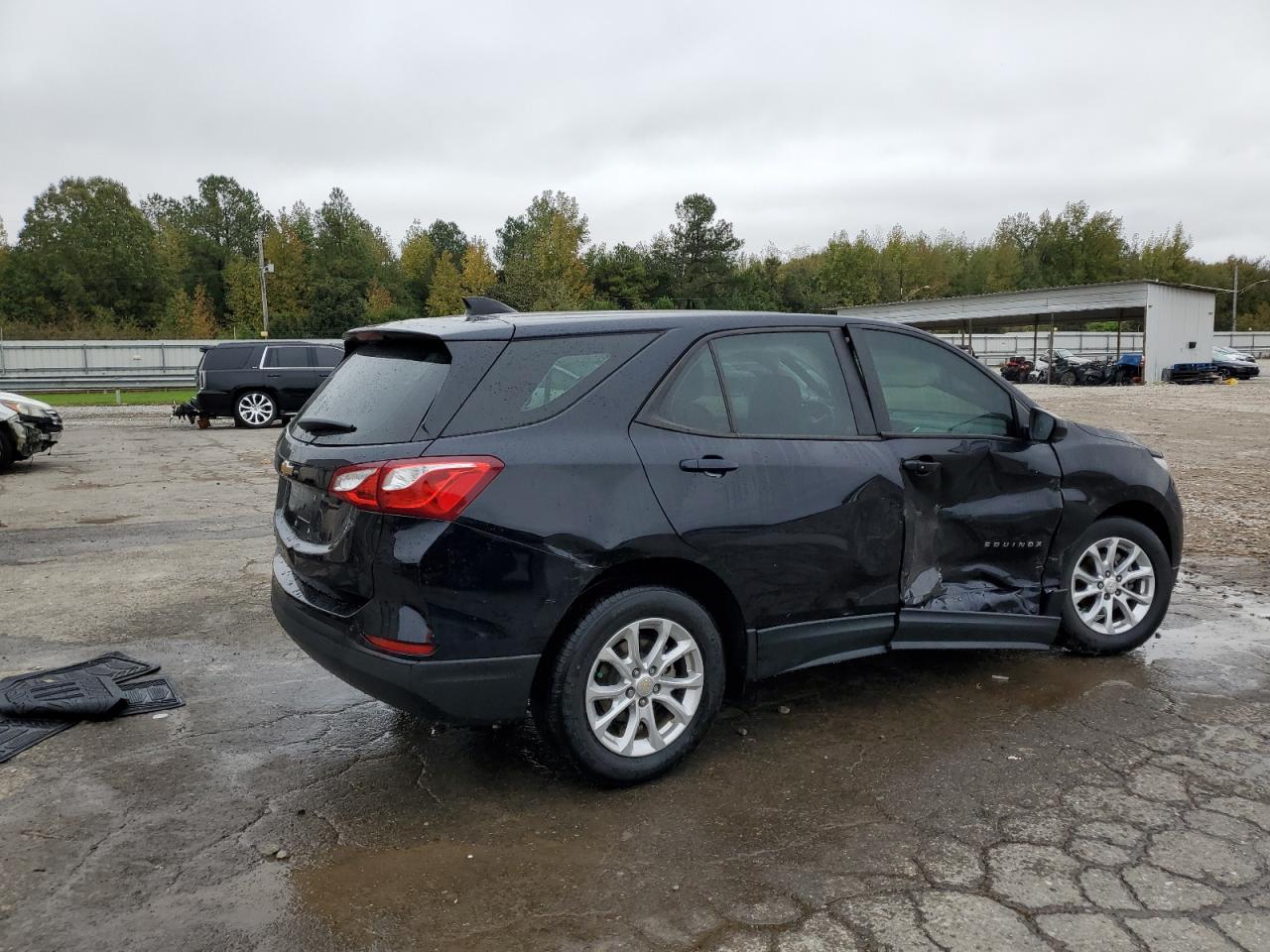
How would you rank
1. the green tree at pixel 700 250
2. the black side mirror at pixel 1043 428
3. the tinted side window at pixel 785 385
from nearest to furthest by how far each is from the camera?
the tinted side window at pixel 785 385 < the black side mirror at pixel 1043 428 < the green tree at pixel 700 250

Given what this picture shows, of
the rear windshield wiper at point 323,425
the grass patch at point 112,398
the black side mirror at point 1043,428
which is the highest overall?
the rear windshield wiper at point 323,425

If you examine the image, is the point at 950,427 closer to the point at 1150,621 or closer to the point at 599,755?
the point at 1150,621

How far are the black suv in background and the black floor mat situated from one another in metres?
15.3

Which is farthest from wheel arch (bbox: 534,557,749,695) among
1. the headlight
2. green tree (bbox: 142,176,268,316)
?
green tree (bbox: 142,176,268,316)

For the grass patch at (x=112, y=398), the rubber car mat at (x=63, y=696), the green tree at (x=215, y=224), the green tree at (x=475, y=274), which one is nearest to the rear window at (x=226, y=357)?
the grass patch at (x=112, y=398)

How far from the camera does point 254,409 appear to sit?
19.9m

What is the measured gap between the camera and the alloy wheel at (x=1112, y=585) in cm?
502

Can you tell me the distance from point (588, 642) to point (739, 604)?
0.67 metres

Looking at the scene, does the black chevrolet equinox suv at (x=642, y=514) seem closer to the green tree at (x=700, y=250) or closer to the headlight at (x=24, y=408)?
the headlight at (x=24, y=408)

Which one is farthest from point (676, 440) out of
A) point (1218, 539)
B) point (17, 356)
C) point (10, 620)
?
point (17, 356)

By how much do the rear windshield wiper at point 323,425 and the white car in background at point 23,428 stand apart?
10518mm

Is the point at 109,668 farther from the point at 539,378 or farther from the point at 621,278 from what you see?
the point at 621,278

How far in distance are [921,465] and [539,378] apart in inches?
69.1

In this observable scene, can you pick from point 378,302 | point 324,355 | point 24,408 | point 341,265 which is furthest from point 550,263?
point 24,408
